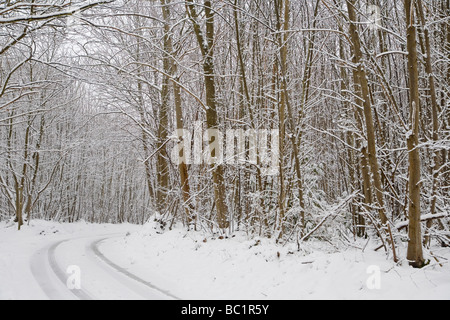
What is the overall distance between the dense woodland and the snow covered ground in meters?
0.52

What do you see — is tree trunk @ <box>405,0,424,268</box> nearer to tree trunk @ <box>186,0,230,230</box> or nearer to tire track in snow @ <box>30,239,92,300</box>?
tire track in snow @ <box>30,239,92,300</box>

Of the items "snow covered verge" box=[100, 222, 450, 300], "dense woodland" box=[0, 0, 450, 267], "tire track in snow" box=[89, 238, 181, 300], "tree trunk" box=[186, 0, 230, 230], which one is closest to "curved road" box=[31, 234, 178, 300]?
"tire track in snow" box=[89, 238, 181, 300]

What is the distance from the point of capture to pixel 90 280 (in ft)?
22.8

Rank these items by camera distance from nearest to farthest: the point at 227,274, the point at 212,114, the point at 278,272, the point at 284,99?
the point at 278,272, the point at 227,274, the point at 284,99, the point at 212,114

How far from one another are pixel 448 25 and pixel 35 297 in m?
9.32

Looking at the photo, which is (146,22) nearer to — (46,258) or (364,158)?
(46,258)

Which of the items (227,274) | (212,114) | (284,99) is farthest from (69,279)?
(284,99)

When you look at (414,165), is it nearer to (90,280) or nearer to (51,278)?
(90,280)

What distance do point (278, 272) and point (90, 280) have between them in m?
3.84

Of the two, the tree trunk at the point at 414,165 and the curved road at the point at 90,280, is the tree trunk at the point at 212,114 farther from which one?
the tree trunk at the point at 414,165

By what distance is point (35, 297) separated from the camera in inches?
222

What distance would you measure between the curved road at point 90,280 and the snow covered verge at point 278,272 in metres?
0.36

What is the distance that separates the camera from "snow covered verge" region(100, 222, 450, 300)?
16.0 feet

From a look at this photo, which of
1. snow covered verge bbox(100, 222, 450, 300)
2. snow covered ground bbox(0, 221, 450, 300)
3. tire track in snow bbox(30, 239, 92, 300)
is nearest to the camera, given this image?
snow covered verge bbox(100, 222, 450, 300)
